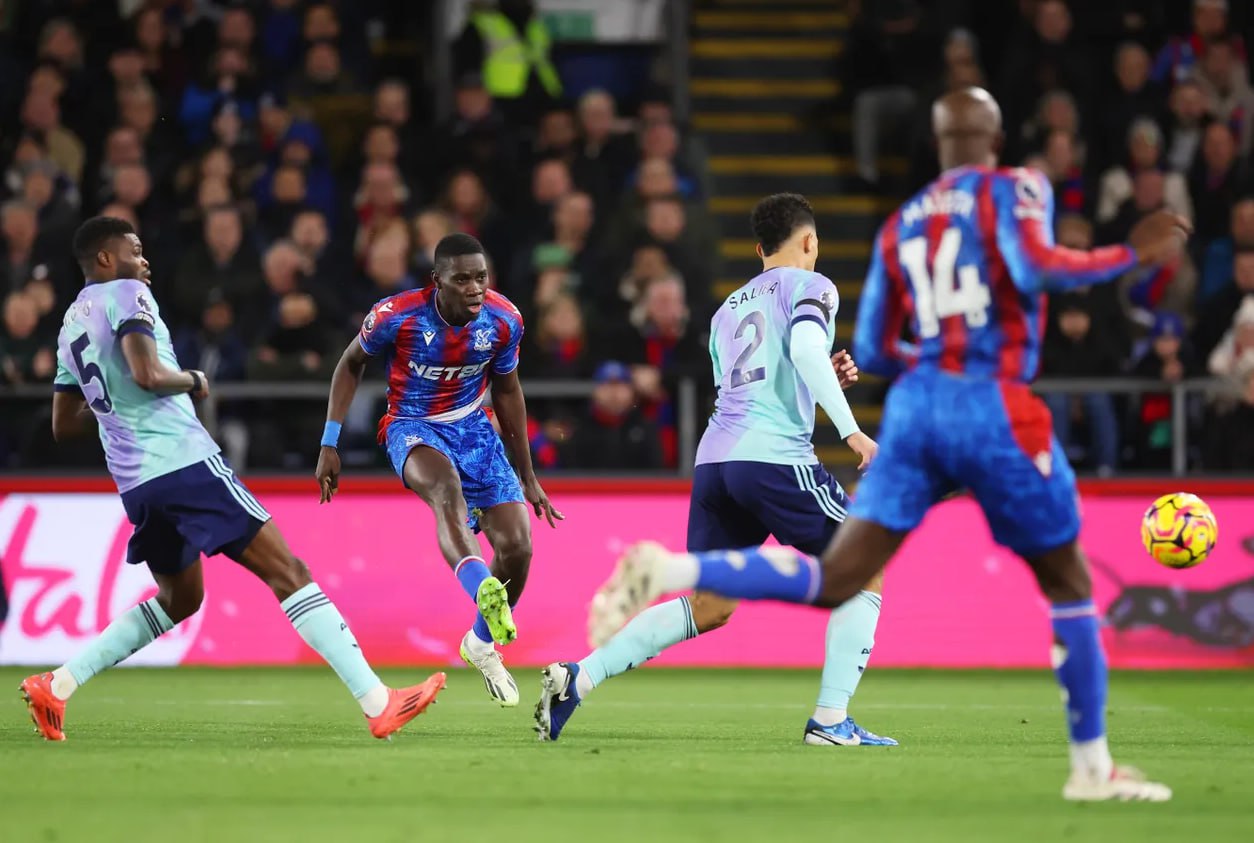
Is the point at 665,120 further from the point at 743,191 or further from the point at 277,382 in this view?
the point at 277,382

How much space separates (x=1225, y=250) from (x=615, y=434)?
5483 mm

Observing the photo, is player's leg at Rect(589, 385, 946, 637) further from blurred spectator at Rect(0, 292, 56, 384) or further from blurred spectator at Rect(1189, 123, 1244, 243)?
blurred spectator at Rect(1189, 123, 1244, 243)

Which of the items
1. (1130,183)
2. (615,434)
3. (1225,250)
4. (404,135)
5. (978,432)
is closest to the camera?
(978,432)

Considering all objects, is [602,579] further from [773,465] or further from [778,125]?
[778,125]

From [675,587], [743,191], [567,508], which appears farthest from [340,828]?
[743,191]

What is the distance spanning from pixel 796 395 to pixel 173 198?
8876mm

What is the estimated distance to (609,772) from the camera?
6812 mm

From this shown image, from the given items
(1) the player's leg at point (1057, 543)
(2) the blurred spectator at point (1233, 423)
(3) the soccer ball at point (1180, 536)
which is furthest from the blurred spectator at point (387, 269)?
(1) the player's leg at point (1057, 543)

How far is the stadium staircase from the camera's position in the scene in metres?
17.3

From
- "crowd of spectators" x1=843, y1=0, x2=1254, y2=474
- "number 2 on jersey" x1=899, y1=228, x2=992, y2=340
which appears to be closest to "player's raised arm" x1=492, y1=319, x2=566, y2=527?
"number 2 on jersey" x1=899, y1=228, x2=992, y2=340

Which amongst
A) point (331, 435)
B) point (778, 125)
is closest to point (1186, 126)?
point (778, 125)

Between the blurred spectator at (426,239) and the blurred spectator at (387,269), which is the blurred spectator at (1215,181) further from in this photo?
the blurred spectator at (387,269)

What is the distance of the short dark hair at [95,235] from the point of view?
7867mm

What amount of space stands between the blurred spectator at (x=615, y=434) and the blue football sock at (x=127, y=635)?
5102 millimetres
